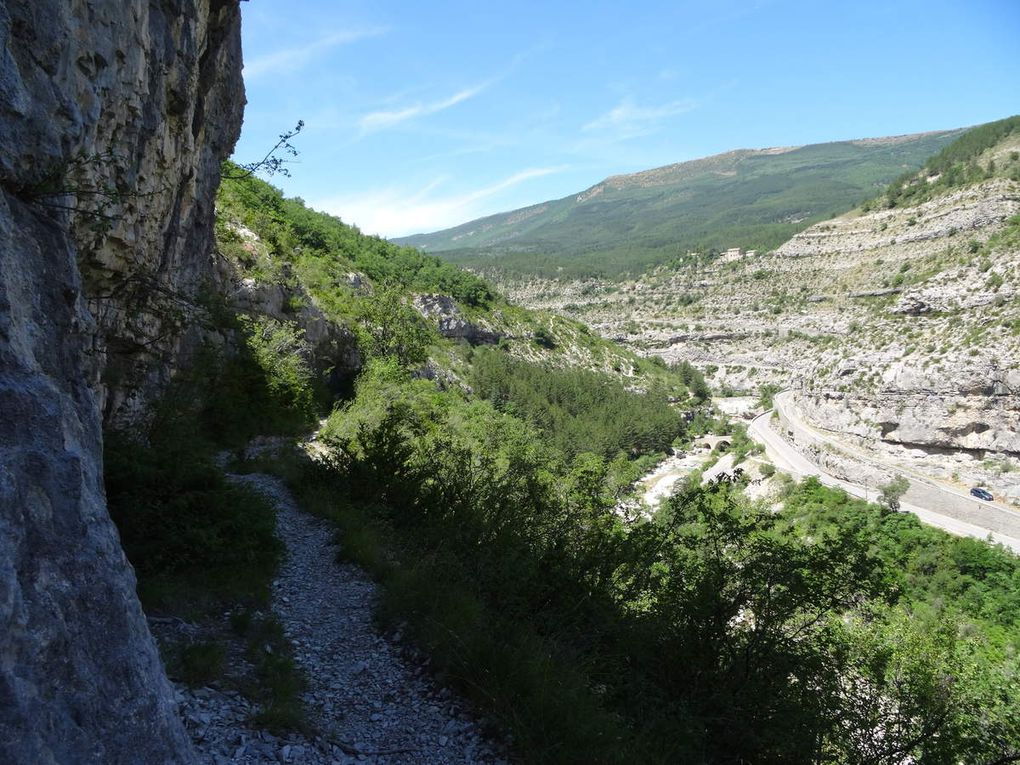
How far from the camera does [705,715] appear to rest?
6.65 metres

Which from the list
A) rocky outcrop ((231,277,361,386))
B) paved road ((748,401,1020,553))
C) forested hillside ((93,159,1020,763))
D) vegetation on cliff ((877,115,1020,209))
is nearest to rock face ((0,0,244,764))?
forested hillside ((93,159,1020,763))

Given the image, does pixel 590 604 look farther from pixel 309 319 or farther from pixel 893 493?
pixel 893 493

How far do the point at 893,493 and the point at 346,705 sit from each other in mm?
40788

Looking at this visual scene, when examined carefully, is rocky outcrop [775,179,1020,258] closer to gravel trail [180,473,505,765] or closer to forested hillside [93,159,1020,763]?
forested hillside [93,159,1020,763]

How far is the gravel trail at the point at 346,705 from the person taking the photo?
464 cm

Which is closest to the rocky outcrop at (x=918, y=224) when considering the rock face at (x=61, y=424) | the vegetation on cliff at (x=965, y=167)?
the vegetation on cliff at (x=965, y=167)

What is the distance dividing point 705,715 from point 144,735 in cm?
609

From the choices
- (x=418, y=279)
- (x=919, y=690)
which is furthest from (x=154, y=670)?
(x=418, y=279)

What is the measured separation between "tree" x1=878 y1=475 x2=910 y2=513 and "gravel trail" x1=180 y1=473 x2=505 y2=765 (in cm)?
3785

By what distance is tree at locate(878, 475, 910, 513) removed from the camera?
35.2 metres

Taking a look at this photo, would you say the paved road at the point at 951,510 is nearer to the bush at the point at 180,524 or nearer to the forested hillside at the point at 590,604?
the forested hillside at the point at 590,604

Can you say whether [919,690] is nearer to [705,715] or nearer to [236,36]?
[705,715]

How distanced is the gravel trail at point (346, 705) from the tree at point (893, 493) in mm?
37854

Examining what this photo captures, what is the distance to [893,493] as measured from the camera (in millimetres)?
35812
